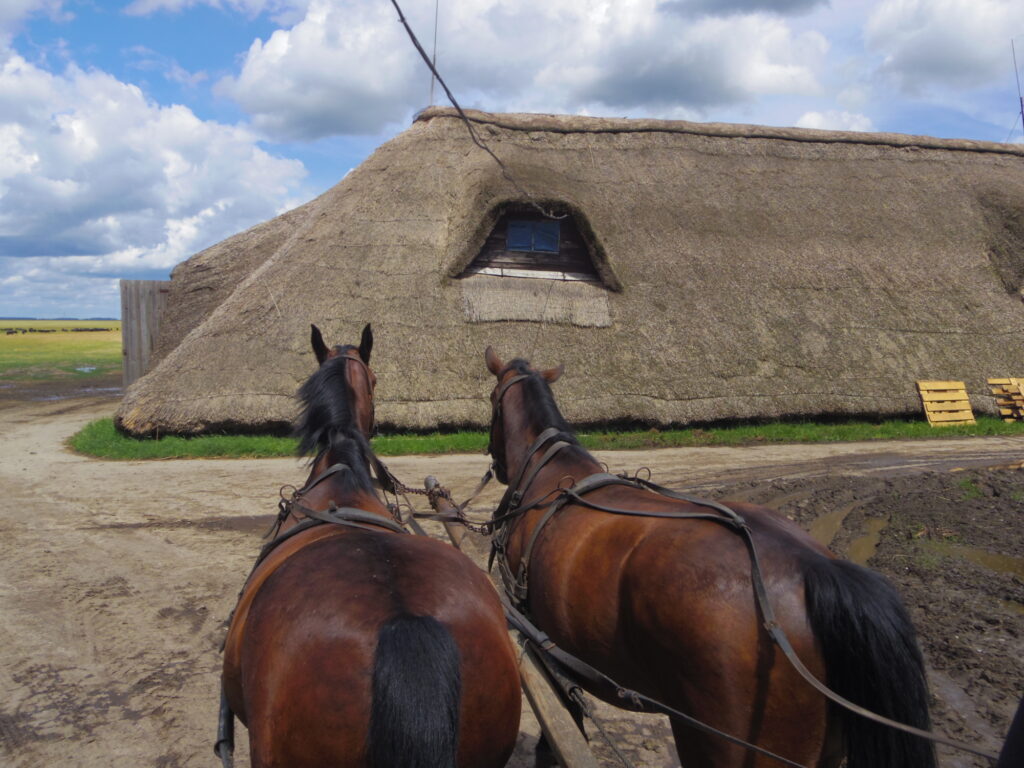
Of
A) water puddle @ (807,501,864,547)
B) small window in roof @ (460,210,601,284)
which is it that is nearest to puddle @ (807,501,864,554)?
water puddle @ (807,501,864,547)

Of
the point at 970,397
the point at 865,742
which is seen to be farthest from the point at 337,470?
the point at 970,397

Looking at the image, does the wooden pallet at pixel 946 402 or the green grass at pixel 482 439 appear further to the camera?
the wooden pallet at pixel 946 402

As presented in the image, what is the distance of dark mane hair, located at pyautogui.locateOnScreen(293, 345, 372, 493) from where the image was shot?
3.33 meters

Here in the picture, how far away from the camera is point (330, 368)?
3.71m

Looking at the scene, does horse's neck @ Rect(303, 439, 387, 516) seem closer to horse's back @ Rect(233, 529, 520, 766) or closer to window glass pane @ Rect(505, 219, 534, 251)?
horse's back @ Rect(233, 529, 520, 766)

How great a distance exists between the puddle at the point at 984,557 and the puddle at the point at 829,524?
77 cm

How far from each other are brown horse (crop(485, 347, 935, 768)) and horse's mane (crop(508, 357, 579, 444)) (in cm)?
103

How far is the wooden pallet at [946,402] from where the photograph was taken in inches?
528

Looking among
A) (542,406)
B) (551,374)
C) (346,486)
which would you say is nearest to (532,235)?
(551,374)

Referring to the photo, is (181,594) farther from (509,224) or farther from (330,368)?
(509,224)

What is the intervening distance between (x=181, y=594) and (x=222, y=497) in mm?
3005

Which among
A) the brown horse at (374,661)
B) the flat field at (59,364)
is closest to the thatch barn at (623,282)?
the brown horse at (374,661)

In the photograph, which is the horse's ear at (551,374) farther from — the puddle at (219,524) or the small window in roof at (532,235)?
the small window in roof at (532,235)

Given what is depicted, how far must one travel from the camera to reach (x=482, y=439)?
11719mm
